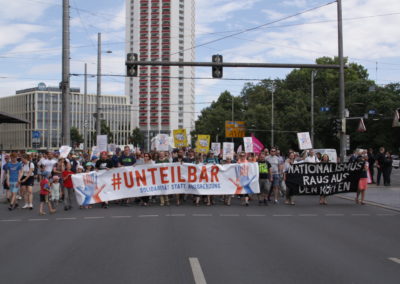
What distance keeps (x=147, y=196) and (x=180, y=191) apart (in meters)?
1.13

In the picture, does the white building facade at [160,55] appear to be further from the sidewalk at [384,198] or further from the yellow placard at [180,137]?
the sidewalk at [384,198]

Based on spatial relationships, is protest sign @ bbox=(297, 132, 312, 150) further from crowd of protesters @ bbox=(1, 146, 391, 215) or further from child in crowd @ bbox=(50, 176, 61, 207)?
child in crowd @ bbox=(50, 176, 61, 207)

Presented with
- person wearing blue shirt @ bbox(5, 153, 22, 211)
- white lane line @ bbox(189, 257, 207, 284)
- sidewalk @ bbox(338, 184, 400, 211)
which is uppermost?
person wearing blue shirt @ bbox(5, 153, 22, 211)

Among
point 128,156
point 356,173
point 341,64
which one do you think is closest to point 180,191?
point 128,156

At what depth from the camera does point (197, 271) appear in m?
7.06

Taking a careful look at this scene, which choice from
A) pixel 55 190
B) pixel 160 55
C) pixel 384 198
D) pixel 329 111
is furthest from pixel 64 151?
pixel 160 55

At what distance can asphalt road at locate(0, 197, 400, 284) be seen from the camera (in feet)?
22.6

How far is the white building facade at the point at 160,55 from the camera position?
512 feet

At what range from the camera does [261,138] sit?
3031 inches

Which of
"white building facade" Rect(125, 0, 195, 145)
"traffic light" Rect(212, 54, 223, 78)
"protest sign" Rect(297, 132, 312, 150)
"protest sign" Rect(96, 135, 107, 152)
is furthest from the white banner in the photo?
"white building facade" Rect(125, 0, 195, 145)

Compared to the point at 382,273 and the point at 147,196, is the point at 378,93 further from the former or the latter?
the point at 382,273

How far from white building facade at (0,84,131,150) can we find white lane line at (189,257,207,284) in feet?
407

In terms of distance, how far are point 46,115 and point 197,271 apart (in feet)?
461

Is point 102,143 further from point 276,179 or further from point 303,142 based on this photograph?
point 276,179
